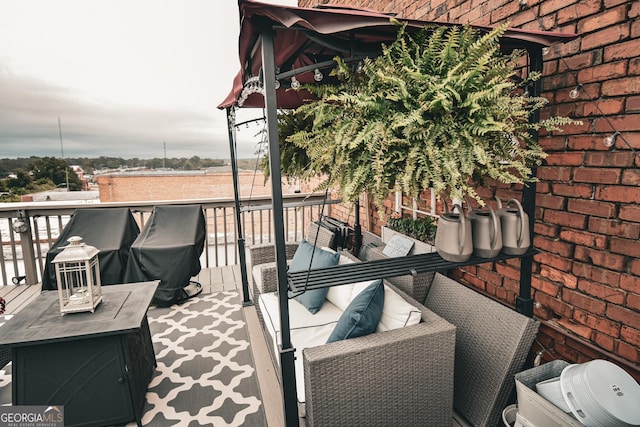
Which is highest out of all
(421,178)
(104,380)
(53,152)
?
(53,152)

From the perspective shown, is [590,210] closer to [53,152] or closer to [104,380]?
Result: [104,380]

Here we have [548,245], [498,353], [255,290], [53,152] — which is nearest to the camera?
[498,353]

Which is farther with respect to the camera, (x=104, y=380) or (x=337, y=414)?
(x=104, y=380)

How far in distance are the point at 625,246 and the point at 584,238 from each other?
18 centimetres

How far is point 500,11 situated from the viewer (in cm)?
201

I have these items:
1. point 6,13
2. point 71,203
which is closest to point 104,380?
point 71,203

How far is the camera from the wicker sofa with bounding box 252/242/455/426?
1.52 meters

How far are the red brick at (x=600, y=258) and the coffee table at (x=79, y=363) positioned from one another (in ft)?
7.90

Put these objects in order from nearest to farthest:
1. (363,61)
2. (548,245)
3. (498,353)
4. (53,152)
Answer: (363,61) → (498,353) → (548,245) → (53,152)

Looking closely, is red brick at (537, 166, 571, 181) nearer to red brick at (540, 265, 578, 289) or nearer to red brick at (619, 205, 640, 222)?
red brick at (619, 205, 640, 222)

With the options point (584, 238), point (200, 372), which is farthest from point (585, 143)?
point (200, 372)

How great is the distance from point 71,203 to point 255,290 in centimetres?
285

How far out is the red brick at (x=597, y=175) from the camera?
147cm

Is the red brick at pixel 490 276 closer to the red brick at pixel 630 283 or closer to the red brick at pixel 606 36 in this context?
the red brick at pixel 630 283
